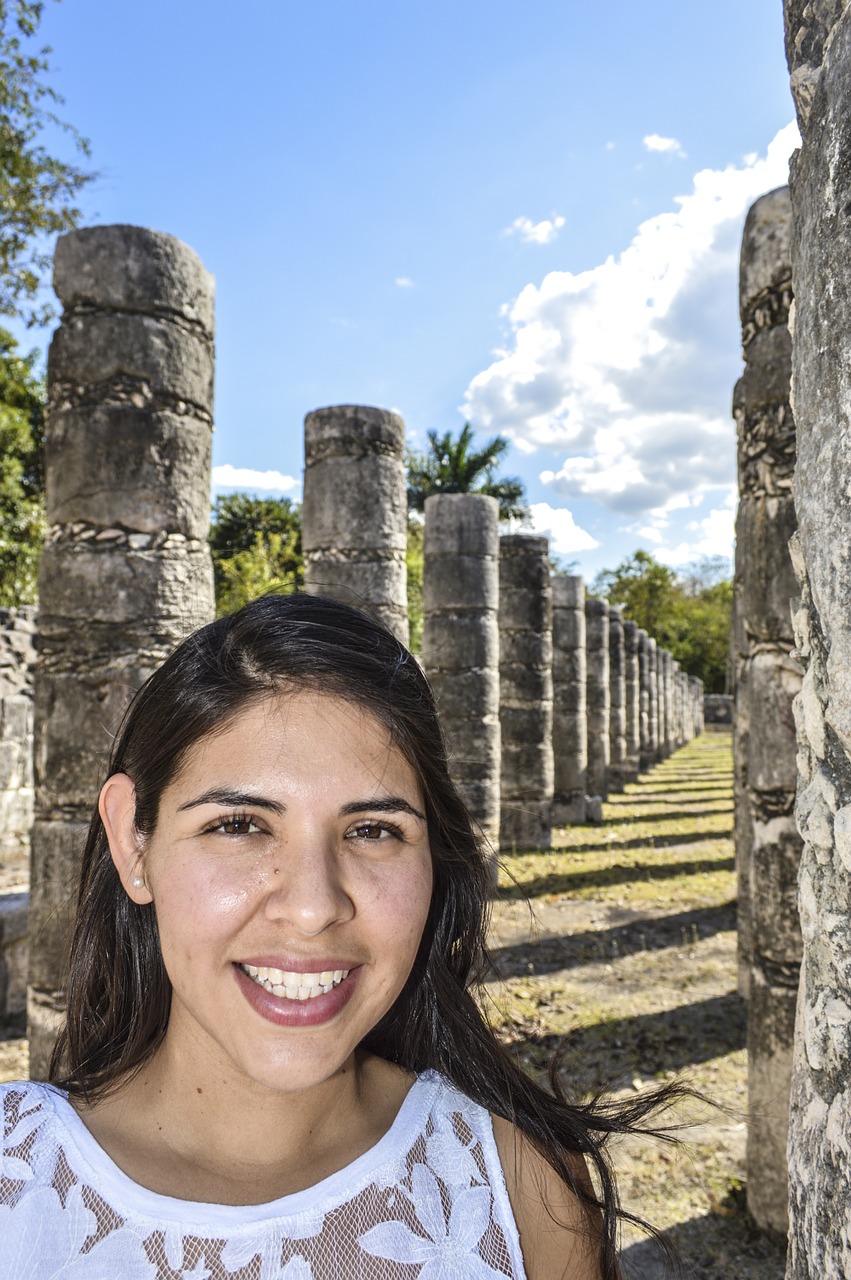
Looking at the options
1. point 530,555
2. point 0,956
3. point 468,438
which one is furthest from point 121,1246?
point 468,438

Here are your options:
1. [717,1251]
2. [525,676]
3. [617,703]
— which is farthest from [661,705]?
[717,1251]

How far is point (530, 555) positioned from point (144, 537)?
326 inches

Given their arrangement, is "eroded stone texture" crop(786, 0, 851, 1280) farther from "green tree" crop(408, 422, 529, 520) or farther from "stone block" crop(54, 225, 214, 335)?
"green tree" crop(408, 422, 529, 520)


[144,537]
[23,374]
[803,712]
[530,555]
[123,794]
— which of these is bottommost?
[123,794]

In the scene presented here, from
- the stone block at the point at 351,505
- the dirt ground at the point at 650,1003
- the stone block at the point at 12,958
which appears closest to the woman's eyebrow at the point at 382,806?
the dirt ground at the point at 650,1003

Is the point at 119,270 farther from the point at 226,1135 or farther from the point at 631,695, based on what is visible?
the point at 631,695

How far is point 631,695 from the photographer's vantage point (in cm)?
2191

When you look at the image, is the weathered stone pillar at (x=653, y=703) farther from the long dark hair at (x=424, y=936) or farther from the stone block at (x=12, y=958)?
the long dark hair at (x=424, y=936)

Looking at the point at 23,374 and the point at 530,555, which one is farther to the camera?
the point at 23,374

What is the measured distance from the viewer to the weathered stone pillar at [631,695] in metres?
21.0

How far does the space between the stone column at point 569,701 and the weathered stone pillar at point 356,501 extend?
20.8 feet

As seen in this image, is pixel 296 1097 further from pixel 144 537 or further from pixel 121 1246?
pixel 144 537

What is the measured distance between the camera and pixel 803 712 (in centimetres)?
93

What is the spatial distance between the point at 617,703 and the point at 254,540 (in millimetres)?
12107
